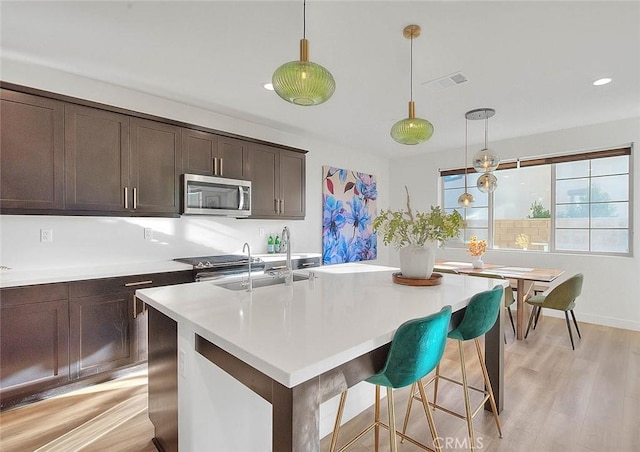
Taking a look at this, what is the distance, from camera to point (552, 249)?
14.9 feet

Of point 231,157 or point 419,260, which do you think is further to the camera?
point 231,157

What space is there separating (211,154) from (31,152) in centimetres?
147

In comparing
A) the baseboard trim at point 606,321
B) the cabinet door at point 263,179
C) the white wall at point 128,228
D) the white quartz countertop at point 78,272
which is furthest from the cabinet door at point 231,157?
the baseboard trim at point 606,321

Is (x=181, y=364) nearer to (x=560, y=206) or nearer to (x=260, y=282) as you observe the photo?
(x=260, y=282)

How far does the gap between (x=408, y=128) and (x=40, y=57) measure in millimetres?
2868

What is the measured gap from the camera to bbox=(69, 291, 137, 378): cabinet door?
240 cm

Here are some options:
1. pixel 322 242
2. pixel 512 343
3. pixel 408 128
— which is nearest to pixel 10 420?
pixel 408 128

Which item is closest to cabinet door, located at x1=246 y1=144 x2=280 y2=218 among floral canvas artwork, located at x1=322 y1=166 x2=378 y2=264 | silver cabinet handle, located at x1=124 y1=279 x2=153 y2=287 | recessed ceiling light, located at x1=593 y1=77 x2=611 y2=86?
floral canvas artwork, located at x1=322 y1=166 x2=378 y2=264

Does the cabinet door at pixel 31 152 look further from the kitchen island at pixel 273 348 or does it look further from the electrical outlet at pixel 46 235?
the kitchen island at pixel 273 348

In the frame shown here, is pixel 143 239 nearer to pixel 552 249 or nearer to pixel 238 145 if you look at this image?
pixel 238 145

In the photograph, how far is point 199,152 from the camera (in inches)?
132

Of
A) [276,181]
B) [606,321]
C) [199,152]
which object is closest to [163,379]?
[199,152]

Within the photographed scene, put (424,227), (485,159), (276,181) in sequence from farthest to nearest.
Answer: (276,181) → (485,159) → (424,227)

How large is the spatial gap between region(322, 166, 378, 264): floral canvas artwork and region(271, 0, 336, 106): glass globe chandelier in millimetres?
3483
